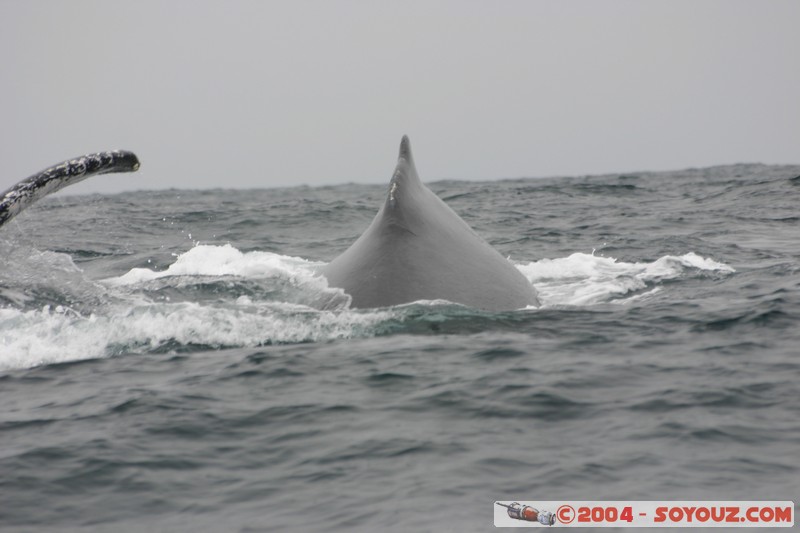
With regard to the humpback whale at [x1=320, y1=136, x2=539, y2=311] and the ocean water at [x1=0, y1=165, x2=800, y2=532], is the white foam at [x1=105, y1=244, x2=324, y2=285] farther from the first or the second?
the humpback whale at [x1=320, y1=136, x2=539, y2=311]

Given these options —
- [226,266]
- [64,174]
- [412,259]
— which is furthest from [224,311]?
[226,266]

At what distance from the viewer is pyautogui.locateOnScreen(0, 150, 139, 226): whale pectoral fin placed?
7.36 meters

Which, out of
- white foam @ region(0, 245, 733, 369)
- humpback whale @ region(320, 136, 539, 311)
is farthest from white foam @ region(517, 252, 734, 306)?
humpback whale @ region(320, 136, 539, 311)

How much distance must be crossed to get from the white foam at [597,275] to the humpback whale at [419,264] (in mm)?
943

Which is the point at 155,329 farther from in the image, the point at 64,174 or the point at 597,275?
the point at 597,275

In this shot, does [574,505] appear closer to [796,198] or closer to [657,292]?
[657,292]

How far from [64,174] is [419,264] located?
323cm

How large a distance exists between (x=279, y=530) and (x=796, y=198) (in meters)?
21.3

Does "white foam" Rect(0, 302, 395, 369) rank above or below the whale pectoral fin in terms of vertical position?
below

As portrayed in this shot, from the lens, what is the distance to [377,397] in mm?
7004

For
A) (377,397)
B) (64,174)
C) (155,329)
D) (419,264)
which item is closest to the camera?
(377,397)

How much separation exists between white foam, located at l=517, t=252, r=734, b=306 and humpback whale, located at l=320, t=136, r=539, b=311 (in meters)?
0.94

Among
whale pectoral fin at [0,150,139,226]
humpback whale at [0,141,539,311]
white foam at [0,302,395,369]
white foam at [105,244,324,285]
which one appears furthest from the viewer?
white foam at [105,244,324,285]

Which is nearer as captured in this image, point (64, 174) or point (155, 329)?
point (64, 174)
